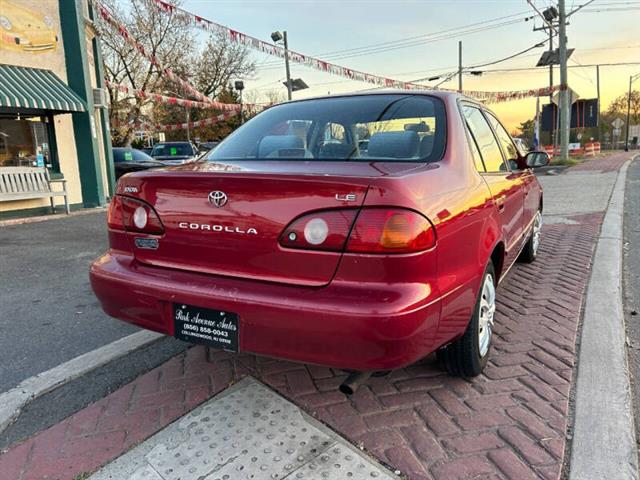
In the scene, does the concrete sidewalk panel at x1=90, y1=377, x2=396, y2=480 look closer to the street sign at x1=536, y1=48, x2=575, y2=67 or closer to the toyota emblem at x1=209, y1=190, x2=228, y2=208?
the toyota emblem at x1=209, y1=190, x2=228, y2=208

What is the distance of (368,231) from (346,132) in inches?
45.0

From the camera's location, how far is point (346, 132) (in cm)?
289

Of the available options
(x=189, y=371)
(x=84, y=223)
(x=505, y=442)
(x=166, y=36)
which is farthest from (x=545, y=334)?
(x=166, y=36)

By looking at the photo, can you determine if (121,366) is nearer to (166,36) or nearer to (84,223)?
(84,223)

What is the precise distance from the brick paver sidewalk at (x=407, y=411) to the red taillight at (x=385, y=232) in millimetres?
945

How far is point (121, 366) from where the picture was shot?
3.05 m

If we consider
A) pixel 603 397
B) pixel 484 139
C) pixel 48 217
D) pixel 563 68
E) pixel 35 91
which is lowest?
pixel 603 397

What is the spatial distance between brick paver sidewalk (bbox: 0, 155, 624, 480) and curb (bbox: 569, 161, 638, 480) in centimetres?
8

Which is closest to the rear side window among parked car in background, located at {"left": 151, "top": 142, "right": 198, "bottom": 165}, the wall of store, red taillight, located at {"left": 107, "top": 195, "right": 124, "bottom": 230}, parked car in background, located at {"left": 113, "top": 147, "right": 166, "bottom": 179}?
red taillight, located at {"left": 107, "top": 195, "right": 124, "bottom": 230}

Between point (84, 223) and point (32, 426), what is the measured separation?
730 cm

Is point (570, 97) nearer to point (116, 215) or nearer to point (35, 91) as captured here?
point (35, 91)

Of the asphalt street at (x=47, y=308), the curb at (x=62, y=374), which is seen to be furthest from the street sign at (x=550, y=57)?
the curb at (x=62, y=374)

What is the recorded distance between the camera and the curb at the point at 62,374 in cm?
259

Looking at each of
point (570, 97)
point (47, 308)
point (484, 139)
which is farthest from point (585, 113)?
point (47, 308)
